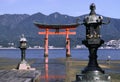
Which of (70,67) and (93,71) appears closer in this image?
(93,71)

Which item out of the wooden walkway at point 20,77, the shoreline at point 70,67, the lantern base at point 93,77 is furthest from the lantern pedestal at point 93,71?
the shoreline at point 70,67

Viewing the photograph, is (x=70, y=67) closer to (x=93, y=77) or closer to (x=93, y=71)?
(x=93, y=71)

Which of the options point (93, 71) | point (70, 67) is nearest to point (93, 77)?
point (93, 71)

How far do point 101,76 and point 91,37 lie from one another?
3.31 feet

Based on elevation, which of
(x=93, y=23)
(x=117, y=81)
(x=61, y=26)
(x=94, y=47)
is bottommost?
(x=117, y=81)

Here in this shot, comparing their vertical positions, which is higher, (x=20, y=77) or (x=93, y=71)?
(x=93, y=71)

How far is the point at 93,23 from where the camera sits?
31.6 ft

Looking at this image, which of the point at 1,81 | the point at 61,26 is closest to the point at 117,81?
the point at 1,81

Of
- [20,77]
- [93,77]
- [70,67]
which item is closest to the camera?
[93,77]

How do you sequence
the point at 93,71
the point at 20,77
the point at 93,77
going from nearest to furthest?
the point at 93,77 < the point at 93,71 < the point at 20,77

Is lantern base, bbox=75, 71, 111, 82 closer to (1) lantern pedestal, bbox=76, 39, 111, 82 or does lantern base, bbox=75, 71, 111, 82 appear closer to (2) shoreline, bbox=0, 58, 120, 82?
(1) lantern pedestal, bbox=76, 39, 111, 82

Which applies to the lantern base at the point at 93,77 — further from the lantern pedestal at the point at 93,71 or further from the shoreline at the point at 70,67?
the shoreline at the point at 70,67

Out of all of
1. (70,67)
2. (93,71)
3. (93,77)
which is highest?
(93,71)

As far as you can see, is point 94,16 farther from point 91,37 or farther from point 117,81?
point 117,81
